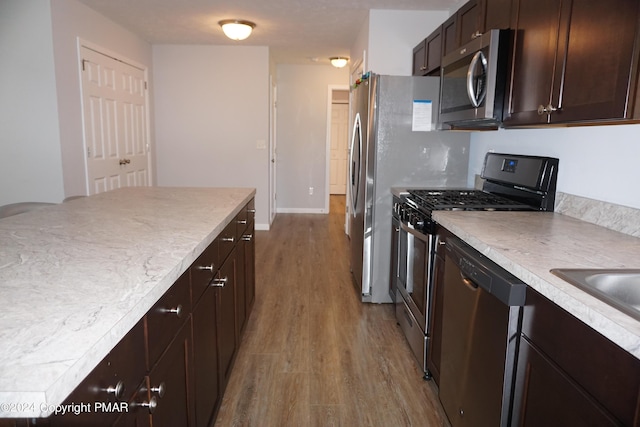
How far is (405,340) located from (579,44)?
193 cm

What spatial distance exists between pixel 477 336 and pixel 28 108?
147 inches

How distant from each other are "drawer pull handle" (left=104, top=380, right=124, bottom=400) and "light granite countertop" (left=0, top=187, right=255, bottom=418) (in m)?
0.10

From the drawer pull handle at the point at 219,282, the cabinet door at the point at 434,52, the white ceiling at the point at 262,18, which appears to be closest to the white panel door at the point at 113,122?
the white ceiling at the point at 262,18

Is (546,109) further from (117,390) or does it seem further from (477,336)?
(117,390)

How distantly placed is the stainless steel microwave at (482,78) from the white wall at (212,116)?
12.1ft

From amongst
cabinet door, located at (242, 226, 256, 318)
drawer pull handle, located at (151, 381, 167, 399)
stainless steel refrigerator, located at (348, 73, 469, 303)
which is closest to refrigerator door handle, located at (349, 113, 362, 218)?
stainless steel refrigerator, located at (348, 73, 469, 303)

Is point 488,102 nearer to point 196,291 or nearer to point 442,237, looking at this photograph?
point 442,237

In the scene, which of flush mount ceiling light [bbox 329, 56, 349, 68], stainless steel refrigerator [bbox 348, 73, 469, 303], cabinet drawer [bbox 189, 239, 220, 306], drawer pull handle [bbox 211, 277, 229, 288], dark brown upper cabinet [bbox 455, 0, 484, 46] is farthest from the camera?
flush mount ceiling light [bbox 329, 56, 349, 68]

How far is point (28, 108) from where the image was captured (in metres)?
3.55

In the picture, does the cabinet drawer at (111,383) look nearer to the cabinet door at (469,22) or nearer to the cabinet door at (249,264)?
the cabinet door at (249,264)

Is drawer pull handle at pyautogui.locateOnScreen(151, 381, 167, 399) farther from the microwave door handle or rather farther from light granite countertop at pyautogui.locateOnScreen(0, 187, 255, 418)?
the microwave door handle

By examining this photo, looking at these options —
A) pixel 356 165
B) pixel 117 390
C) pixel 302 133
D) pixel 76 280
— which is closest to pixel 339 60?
pixel 302 133

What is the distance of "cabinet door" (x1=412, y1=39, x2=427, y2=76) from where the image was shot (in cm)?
365

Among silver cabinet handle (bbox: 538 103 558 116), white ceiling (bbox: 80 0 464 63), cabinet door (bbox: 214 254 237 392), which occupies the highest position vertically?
white ceiling (bbox: 80 0 464 63)
